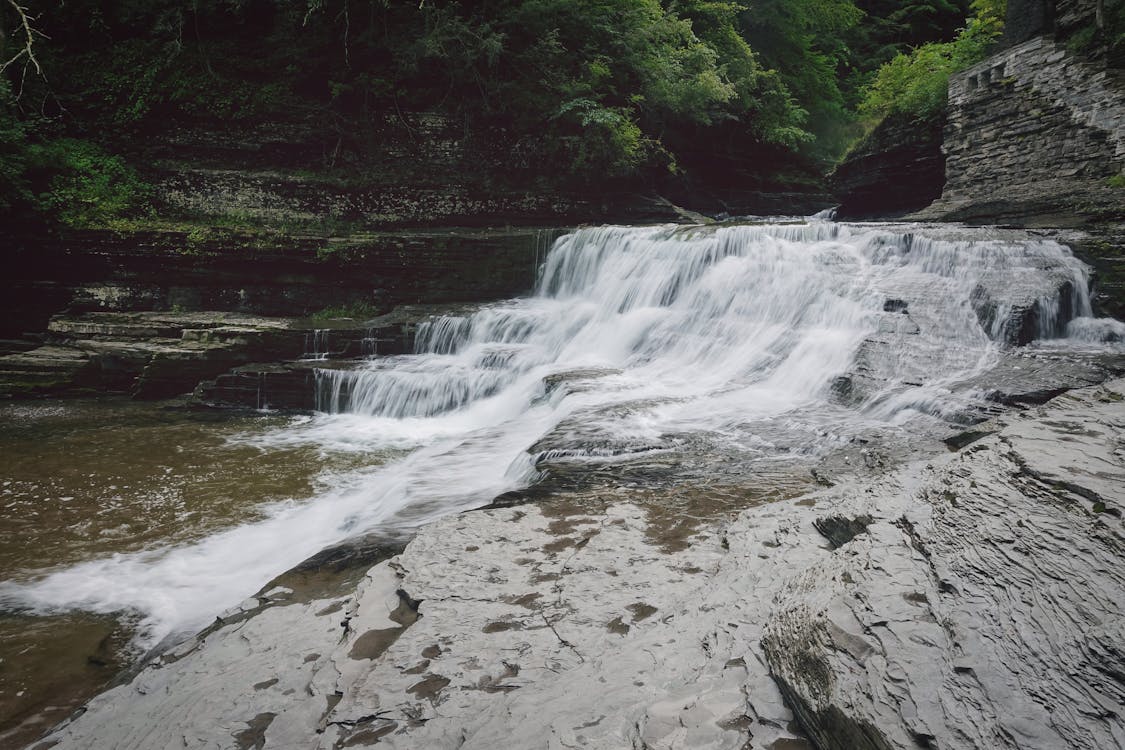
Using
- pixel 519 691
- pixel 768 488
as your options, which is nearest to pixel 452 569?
pixel 519 691

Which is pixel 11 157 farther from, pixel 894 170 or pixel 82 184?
pixel 894 170

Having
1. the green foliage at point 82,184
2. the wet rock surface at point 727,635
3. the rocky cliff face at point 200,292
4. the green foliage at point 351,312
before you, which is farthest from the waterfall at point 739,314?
the green foliage at point 82,184

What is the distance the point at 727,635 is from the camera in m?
2.06

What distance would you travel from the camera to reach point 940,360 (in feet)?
19.6

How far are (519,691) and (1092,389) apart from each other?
186 inches

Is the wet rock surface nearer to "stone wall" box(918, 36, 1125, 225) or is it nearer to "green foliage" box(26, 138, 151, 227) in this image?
"stone wall" box(918, 36, 1125, 225)

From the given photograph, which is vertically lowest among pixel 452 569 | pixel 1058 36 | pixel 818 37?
pixel 452 569

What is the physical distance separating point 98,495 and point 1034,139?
1432 centimetres

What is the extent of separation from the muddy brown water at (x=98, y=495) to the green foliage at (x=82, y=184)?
12.7ft

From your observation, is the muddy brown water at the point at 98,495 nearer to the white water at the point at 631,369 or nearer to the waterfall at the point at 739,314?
the white water at the point at 631,369

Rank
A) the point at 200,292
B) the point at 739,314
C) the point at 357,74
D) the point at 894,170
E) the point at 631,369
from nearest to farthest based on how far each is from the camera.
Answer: the point at 631,369 < the point at 739,314 < the point at 200,292 < the point at 357,74 < the point at 894,170

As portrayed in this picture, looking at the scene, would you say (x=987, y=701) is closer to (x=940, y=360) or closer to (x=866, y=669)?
(x=866, y=669)

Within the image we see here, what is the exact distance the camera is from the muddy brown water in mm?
3186

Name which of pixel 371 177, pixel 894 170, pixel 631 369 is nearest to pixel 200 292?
pixel 371 177
